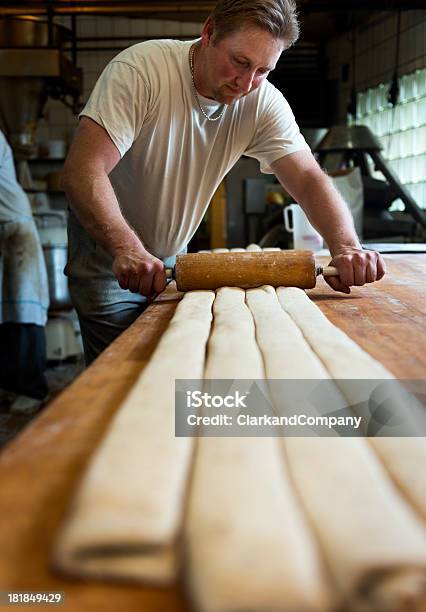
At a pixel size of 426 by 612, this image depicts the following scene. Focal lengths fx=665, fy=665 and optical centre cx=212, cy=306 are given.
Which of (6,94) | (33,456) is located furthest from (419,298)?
(6,94)

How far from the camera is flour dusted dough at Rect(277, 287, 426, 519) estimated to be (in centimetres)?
62

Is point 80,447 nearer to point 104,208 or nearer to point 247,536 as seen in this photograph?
point 247,536

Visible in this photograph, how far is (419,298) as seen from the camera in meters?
1.63

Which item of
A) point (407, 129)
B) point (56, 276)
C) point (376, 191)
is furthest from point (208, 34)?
point (407, 129)

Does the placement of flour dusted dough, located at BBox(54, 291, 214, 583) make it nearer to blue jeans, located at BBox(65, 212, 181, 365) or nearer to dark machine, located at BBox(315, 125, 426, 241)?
blue jeans, located at BBox(65, 212, 181, 365)

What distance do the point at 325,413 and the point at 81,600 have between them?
41 centimetres

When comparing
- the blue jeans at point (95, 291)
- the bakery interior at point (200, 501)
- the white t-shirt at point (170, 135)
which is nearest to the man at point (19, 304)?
the bakery interior at point (200, 501)

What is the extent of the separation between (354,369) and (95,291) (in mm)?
1288

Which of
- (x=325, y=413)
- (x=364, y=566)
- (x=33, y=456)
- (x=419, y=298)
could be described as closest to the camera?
(x=364, y=566)

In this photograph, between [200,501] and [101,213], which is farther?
[101,213]

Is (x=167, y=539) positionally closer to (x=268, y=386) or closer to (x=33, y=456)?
(x=33, y=456)

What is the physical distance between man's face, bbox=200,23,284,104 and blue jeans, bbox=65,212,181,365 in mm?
574

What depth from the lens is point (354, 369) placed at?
93cm

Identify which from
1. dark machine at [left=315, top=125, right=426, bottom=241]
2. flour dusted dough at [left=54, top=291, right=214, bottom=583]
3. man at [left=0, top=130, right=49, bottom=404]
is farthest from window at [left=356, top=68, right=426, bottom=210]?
flour dusted dough at [left=54, top=291, right=214, bottom=583]
